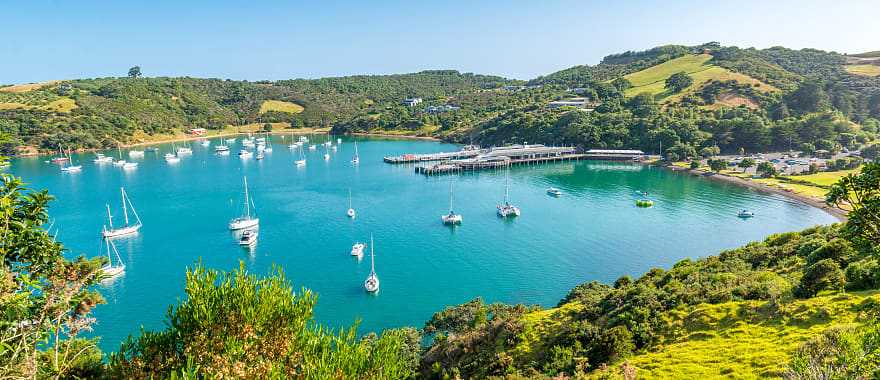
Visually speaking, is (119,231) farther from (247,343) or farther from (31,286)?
(247,343)

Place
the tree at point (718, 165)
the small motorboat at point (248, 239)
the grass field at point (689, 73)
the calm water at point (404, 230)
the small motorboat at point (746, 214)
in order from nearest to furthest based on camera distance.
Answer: the calm water at point (404, 230) < the small motorboat at point (248, 239) < the small motorboat at point (746, 214) < the tree at point (718, 165) < the grass field at point (689, 73)

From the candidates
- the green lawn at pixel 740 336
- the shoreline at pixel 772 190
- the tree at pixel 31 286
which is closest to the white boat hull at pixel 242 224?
the tree at pixel 31 286

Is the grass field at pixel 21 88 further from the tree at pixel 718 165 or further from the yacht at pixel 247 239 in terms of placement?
the tree at pixel 718 165

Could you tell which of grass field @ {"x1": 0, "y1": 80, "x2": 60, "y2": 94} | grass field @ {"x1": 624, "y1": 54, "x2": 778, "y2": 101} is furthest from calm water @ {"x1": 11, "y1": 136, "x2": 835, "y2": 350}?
grass field @ {"x1": 0, "y1": 80, "x2": 60, "y2": 94}

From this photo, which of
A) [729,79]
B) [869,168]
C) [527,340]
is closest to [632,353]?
[527,340]

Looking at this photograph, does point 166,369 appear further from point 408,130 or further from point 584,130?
point 408,130

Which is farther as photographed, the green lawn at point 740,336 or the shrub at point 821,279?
the shrub at point 821,279
